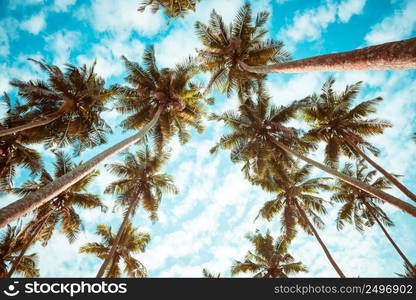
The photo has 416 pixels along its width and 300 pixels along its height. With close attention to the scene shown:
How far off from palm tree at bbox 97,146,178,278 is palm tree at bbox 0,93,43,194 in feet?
15.4

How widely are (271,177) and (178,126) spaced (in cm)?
758

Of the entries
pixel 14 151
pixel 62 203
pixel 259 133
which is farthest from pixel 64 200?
pixel 259 133

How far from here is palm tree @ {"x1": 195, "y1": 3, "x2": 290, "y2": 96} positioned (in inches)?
514

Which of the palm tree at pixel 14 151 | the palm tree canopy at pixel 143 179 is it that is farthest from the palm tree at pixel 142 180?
the palm tree at pixel 14 151

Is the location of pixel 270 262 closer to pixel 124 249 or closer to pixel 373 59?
pixel 124 249

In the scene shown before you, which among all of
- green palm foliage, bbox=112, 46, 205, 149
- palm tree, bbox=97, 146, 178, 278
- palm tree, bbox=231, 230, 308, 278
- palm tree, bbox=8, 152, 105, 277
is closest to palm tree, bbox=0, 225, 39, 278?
palm tree, bbox=8, 152, 105, 277

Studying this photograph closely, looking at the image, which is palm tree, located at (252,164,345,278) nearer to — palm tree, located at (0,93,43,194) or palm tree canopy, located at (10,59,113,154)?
palm tree canopy, located at (10,59,113,154)

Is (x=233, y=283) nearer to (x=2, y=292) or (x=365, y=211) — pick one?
(x=2, y=292)

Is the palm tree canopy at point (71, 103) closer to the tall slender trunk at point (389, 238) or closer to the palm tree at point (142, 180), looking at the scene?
the palm tree at point (142, 180)

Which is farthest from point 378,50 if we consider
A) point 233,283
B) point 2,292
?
point 2,292

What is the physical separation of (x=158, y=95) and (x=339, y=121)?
11081 mm

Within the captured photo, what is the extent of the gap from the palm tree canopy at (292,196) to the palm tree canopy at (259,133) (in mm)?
1283

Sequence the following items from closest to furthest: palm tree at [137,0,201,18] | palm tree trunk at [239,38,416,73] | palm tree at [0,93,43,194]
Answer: palm tree trunk at [239,38,416,73], palm tree at [137,0,201,18], palm tree at [0,93,43,194]

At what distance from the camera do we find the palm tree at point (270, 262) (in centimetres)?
1761
